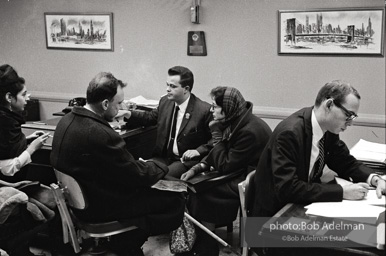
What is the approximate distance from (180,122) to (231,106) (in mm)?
817

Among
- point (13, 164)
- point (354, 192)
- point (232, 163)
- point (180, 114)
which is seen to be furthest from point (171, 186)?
point (180, 114)

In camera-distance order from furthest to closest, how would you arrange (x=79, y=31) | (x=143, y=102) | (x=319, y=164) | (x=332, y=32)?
(x=79, y=31)
(x=143, y=102)
(x=332, y=32)
(x=319, y=164)

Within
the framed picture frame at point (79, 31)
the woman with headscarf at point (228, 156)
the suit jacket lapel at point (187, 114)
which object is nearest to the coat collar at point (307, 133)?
the woman with headscarf at point (228, 156)

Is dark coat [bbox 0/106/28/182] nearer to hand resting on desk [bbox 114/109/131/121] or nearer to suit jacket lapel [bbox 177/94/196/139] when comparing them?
hand resting on desk [bbox 114/109/131/121]

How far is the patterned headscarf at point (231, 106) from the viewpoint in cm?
356

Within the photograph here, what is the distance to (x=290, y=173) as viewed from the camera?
246 centimetres

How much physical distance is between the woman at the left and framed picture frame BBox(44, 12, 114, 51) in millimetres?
2575

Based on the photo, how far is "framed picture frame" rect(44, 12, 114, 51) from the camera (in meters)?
5.77

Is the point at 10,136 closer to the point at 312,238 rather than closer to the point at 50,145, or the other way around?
the point at 50,145

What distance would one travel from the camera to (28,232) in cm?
299

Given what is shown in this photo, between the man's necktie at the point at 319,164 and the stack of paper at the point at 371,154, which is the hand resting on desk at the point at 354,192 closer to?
Answer: the man's necktie at the point at 319,164

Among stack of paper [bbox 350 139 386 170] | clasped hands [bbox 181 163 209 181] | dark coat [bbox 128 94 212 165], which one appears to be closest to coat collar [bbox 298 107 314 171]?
stack of paper [bbox 350 139 386 170]

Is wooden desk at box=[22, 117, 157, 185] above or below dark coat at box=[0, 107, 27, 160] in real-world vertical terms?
below

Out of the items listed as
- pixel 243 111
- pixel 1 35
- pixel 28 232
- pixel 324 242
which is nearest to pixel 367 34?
pixel 243 111
